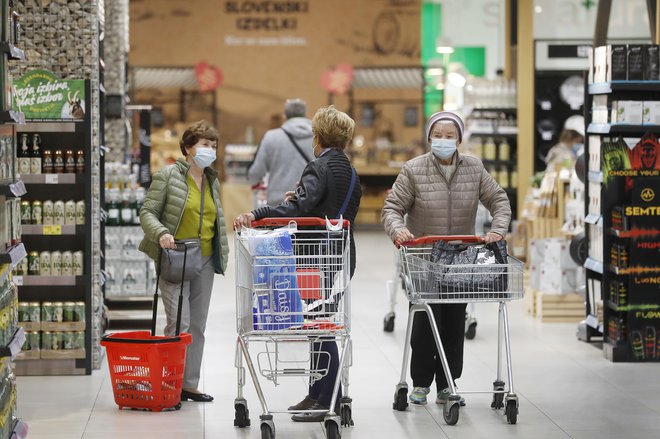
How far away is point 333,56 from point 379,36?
0.97 meters

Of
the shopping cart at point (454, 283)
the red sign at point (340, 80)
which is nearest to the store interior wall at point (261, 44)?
the red sign at point (340, 80)

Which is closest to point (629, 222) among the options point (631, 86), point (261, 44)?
point (631, 86)

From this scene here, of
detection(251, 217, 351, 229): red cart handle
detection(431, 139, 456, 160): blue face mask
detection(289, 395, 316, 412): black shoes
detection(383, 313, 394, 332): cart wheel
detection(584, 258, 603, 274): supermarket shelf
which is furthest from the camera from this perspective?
detection(383, 313, 394, 332): cart wheel

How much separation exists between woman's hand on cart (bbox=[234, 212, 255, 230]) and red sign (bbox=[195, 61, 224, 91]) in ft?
54.9

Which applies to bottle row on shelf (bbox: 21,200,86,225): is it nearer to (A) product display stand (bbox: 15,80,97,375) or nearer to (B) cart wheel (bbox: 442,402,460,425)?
(A) product display stand (bbox: 15,80,97,375)

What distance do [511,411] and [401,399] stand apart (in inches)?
24.9

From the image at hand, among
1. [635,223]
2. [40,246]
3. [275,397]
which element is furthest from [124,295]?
[635,223]

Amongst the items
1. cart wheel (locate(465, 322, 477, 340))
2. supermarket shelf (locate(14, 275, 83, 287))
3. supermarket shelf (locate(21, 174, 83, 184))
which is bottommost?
cart wheel (locate(465, 322, 477, 340))

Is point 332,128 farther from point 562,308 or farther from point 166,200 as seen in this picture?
point 562,308

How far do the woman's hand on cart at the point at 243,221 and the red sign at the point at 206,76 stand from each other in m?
16.7

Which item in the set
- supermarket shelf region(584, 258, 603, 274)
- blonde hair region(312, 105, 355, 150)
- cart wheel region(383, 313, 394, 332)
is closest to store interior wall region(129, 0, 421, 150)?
cart wheel region(383, 313, 394, 332)

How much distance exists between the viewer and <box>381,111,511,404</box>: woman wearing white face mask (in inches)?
251

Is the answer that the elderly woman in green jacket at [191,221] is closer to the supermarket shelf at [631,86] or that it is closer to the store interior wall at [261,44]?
the supermarket shelf at [631,86]

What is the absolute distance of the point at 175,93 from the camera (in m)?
22.4
